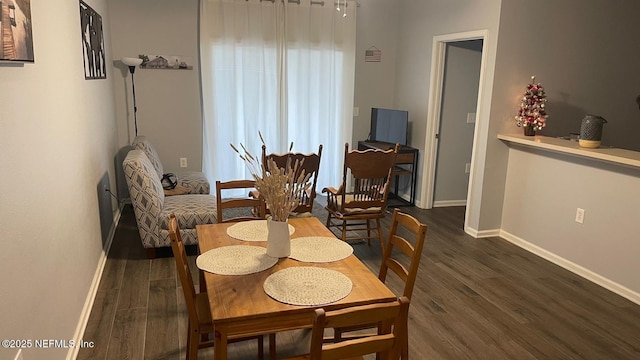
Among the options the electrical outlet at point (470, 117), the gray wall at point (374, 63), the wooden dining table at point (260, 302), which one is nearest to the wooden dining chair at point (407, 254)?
the wooden dining table at point (260, 302)

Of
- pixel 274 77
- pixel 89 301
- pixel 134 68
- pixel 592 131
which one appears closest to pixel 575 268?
pixel 592 131

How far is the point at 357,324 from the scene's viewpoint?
1.36m

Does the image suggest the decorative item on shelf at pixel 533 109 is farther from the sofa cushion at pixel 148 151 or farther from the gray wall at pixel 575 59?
the sofa cushion at pixel 148 151

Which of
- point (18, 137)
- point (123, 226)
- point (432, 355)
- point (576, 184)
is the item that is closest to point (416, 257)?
point (432, 355)

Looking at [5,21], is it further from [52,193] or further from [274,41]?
[274,41]

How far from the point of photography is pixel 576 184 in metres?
3.82

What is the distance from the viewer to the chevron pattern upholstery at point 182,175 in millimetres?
4617

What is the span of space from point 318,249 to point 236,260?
418mm

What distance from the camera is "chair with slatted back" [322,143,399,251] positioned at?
12.4 feet

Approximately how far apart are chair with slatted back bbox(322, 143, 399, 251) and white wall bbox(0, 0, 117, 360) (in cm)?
198

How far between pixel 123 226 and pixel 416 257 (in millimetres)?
3629

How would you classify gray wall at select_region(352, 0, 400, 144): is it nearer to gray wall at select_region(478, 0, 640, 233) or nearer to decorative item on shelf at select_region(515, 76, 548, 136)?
gray wall at select_region(478, 0, 640, 233)

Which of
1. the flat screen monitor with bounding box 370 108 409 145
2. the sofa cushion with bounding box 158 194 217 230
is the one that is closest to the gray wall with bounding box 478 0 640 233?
the flat screen monitor with bounding box 370 108 409 145

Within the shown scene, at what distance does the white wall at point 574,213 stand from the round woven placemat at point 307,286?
105 inches
